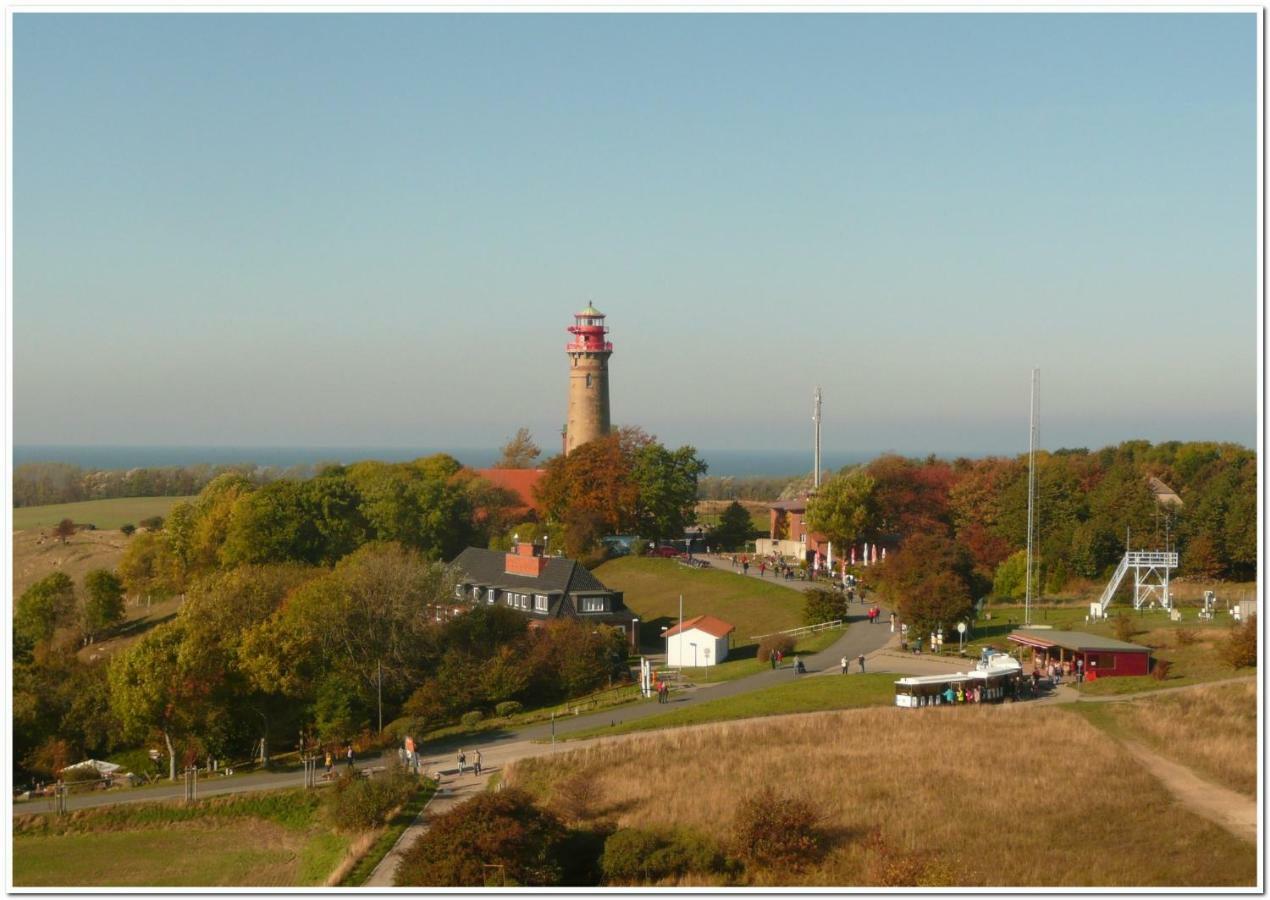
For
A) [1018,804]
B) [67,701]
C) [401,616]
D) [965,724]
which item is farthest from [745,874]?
[67,701]

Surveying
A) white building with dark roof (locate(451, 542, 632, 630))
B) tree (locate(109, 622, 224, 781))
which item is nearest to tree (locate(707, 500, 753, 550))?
white building with dark roof (locate(451, 542, 632, 630))

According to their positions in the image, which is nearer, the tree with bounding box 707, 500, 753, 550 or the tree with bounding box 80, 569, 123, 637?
the tree with bounding box 80, 569, 123, 637

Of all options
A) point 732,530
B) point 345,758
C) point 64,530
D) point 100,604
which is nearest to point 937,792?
point 345,758

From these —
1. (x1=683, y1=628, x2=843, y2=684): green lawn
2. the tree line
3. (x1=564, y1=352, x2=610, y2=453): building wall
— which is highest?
(x1=564, y1=352, x2=610, y2=453): building wall

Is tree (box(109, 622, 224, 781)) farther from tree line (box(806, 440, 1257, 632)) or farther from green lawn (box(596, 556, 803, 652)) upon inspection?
tree line (box(806, 440, 1257, 632))

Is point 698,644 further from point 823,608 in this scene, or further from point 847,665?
point 847,665

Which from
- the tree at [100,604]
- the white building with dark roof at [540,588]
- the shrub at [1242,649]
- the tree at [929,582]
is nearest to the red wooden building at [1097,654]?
the shrub at [1242,649]

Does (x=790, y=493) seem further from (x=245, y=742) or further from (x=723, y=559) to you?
(x=245, y=742)
